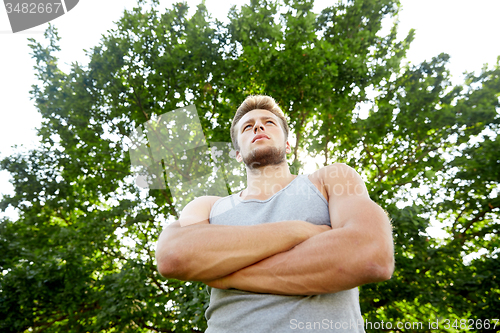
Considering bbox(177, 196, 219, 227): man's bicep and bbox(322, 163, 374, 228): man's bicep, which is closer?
bbox(322, 163, 374, 228): man's bicep

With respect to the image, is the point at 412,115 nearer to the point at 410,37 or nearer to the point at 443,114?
the point at 443,114

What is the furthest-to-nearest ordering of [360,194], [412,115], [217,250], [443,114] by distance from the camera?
[412,115], [443,114], [360,194], [217,250]

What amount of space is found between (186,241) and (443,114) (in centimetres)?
744

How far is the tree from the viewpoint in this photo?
17.7ft

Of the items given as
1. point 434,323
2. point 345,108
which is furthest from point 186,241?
point 434,323

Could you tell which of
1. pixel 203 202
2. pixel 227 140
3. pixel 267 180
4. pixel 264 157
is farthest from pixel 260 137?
pixel 227 140

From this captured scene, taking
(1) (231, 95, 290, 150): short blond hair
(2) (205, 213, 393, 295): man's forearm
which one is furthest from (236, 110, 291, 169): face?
(2) (205, 213, 393, 295): man's forearm

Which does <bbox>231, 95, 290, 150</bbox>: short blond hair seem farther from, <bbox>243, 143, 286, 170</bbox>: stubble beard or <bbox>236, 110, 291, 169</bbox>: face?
<bbox>243, 143, 286, 170</bbox>: stubble beard

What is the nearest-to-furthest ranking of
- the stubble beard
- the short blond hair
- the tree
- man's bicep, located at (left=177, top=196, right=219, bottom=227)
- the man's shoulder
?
1. man's bicep, located at (left=177, top=196, right=219, bottom=227)
2. the man's shoulder
3. the stubble beard
4. the short blond hair
5. the tree

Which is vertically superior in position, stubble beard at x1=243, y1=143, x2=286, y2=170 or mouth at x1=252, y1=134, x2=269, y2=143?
mouth at x1=252, y1=134, x2=269, y2=143

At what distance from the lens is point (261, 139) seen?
2.20 metres

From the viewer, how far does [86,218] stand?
7043 mm

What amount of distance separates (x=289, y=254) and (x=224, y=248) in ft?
1.10

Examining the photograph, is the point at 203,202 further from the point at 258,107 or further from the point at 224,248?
the point at 258,107
